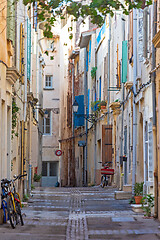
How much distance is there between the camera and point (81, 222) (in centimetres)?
1140

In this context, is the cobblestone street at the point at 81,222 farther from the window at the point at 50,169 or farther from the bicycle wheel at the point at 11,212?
the window at the point at 50,169

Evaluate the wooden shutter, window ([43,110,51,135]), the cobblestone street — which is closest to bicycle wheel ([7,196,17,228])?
the cobblestone street

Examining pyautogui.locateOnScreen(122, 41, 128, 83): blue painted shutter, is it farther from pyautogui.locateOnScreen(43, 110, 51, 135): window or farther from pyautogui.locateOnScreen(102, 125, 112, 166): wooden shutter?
pyautogui.locateOnScreen(43, 110, 51, 135): window

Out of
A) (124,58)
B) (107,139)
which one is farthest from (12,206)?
(107,139)

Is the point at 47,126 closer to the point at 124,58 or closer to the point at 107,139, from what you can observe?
the point at 107,139

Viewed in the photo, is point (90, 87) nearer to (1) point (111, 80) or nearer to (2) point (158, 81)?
(1) point (111, 80)

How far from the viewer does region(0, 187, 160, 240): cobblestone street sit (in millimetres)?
9227

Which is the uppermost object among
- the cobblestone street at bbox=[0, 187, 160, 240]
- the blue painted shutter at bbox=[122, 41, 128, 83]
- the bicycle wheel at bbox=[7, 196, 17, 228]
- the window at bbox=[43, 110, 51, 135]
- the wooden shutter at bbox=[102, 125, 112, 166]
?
the blue painted shutter at bbox=[122, 41, 128, 83]

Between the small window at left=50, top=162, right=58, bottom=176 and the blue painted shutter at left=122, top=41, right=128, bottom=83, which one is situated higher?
the blue painted shutter at left=122, top=41, right=128, bottom=83

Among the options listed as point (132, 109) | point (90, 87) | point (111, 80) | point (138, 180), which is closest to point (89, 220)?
point (138, 180)

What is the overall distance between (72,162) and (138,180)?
72.6 ft

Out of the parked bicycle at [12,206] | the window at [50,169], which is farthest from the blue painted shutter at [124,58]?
the window at [50,169]

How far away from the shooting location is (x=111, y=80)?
945 inches

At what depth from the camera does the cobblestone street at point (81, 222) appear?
9.23 meters
